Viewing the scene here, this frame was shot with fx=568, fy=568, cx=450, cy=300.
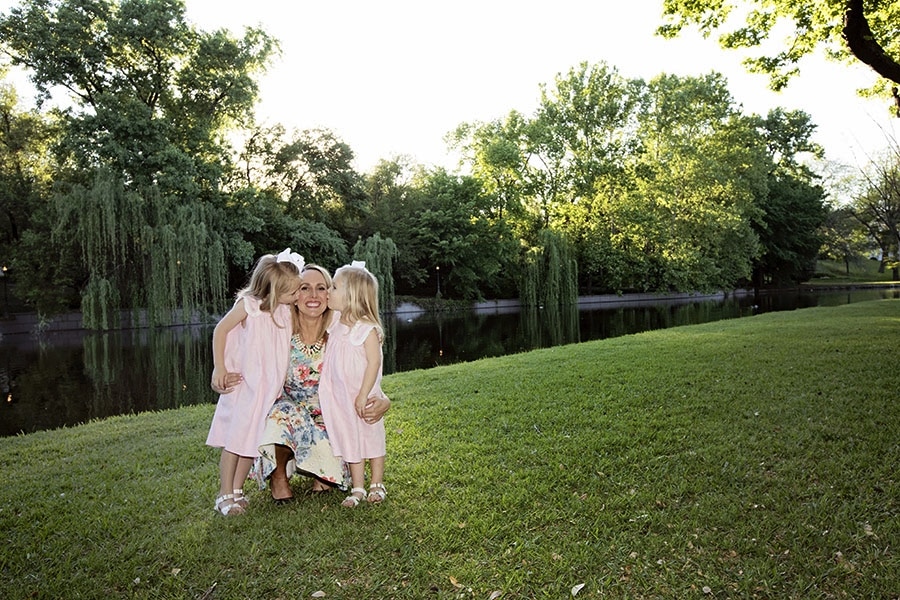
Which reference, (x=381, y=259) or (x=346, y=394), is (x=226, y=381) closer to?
(x=346, y=394)

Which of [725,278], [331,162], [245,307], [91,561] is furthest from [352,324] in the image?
[725,278]

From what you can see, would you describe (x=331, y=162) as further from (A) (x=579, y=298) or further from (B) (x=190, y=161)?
(A) (x=579, y=298)

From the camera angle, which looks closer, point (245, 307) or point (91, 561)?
point (91, 561)

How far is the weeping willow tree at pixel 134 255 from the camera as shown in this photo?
22.1 metres

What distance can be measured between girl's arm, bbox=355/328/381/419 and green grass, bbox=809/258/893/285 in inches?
2502

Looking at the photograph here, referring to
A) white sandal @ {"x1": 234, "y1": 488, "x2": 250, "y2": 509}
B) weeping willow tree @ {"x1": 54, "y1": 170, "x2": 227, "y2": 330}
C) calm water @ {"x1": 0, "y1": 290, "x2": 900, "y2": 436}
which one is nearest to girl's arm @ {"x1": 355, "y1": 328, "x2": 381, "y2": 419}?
white sandal @ {"x1": 234, "y1": 488, "x2": 250, "y2": 509}

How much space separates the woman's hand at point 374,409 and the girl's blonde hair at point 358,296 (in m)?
0.40

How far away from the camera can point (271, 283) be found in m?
3.58

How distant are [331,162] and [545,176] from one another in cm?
1647

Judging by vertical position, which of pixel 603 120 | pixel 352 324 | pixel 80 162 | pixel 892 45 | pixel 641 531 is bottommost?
pixel 641 531

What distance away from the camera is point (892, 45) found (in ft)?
35.7

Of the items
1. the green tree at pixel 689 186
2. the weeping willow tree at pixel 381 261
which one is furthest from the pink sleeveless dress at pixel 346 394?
the green tree at pixel 689 186

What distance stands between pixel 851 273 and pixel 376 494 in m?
73.3

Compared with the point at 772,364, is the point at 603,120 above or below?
above
